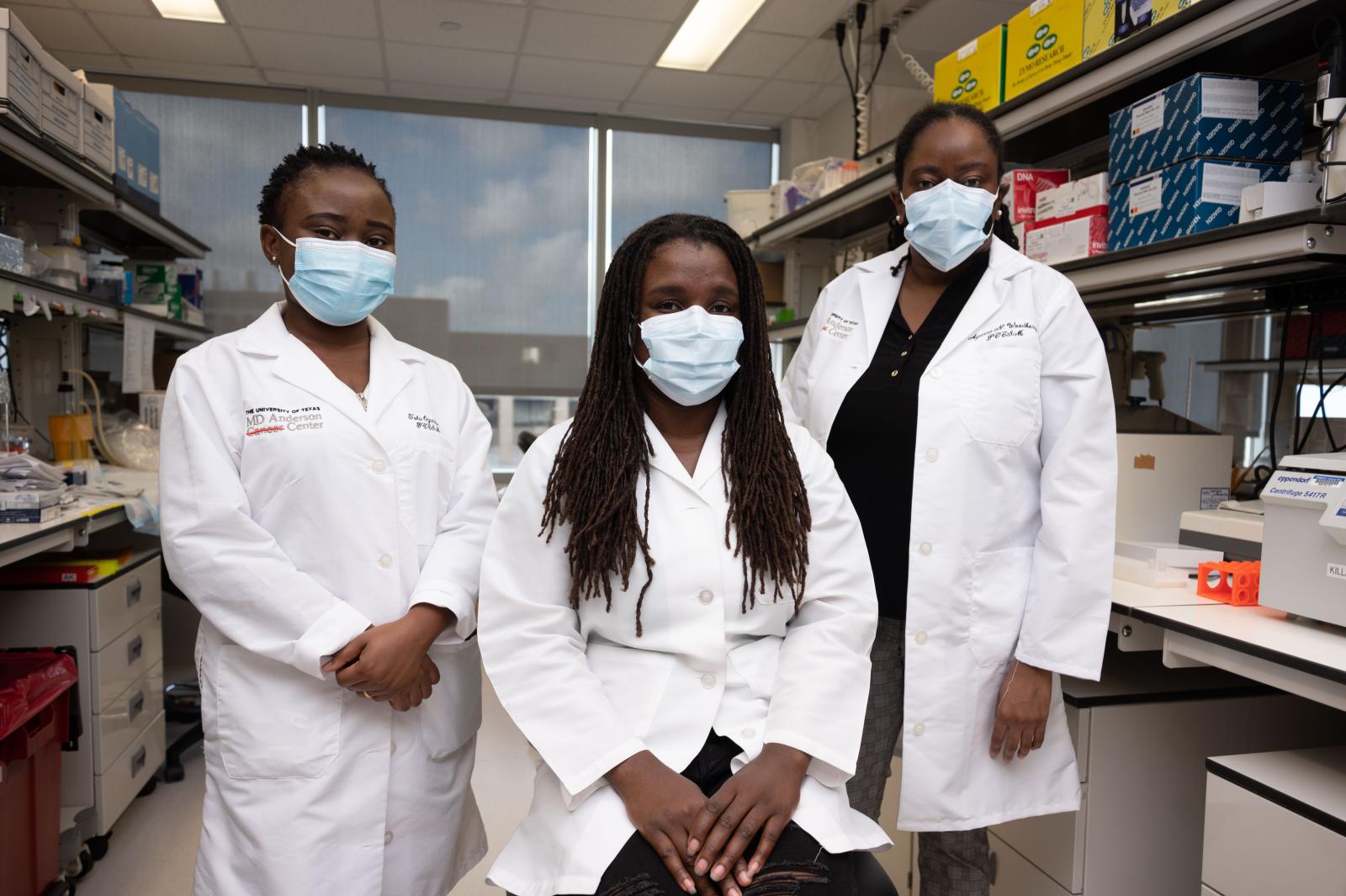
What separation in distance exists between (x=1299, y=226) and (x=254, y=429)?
1621 mm

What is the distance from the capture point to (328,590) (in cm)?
126

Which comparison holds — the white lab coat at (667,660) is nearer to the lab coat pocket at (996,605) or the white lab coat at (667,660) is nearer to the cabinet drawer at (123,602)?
the lab coat pocket at (996,605)

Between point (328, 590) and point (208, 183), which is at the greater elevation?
point (208, 183)

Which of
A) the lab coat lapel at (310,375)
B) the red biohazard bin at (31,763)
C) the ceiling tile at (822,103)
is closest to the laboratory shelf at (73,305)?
the red biohazard bin at (31,763)

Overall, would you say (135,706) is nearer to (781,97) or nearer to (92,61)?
(92,61)

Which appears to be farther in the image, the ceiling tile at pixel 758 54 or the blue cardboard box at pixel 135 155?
the ceiling tile at pixel 758 54

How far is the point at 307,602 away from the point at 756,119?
430 centimetres

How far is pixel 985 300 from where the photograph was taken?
4.68ft

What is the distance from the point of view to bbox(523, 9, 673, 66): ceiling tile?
361 cm

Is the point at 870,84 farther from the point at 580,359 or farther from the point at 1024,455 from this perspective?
the point at 1024,455

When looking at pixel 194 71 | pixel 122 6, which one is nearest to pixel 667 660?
pixel 122 6

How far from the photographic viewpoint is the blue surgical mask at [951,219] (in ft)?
4.61

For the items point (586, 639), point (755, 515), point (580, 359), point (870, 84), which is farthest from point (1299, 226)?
point (580, 359)

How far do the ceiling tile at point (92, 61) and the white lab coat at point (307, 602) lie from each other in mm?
3697
